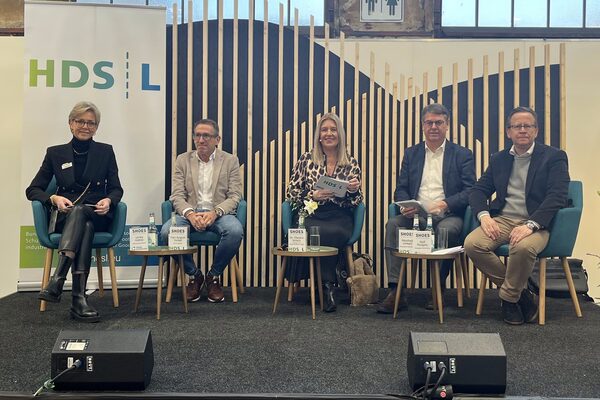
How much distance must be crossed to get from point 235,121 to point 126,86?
885mm

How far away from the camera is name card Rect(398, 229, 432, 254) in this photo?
296 centimetres

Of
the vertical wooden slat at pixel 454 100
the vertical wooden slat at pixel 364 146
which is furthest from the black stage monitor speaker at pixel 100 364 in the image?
the vertical wooden slat at pixel 454 100

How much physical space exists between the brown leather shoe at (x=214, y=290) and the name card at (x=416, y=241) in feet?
4.27

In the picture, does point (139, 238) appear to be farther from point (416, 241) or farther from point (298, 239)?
point (416, 241)

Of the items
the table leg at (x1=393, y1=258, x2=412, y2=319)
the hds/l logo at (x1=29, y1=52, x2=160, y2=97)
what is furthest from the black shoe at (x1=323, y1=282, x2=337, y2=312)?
the hds/l logo at (x1=29, y1=52, x2=160, y2=97)

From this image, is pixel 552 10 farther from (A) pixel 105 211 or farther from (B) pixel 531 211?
(A) pixel 105 211

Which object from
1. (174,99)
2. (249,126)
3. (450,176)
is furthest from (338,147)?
(174,99)

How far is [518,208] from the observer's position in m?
3.24

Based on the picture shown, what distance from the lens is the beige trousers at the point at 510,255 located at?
293cm

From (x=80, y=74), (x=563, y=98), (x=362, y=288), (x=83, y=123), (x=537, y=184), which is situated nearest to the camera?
(x=537, y=184)

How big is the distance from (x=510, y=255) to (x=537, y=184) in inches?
19.2

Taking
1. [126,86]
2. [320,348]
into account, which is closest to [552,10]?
[126,86]

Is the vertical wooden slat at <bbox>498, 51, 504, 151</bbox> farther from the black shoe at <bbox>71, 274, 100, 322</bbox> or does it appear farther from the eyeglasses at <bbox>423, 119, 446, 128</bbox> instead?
the black shoe at <bbox>71, 274, 100, 322</bbox>

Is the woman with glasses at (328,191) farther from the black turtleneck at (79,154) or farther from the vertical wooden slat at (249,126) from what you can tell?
the black turtleneck at (79,154)
